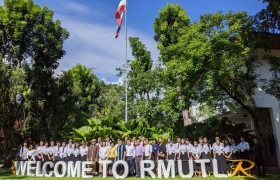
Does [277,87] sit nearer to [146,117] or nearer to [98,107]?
[146,117]

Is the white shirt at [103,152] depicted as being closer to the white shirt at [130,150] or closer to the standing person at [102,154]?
the standing person at [102,154]

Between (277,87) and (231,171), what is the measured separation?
4589 mm

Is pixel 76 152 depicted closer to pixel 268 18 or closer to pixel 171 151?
pixel 171 151

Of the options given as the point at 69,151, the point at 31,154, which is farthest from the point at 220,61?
the point at 31,154

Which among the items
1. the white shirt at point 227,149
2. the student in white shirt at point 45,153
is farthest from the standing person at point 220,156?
the student in white shirt at point 45,153

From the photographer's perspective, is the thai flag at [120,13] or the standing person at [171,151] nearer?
the standing person at [171,151]

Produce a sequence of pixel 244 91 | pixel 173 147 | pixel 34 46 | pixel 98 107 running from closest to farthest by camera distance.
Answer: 1. pixel 173 147
2. pixel 244 91
3. pixel 34 46
4. pixel 98 107

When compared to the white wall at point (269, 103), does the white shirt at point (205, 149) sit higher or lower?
lower

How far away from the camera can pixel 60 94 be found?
890 inches

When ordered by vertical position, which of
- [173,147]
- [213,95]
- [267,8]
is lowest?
[173,147]

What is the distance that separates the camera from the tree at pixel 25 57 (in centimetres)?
1898

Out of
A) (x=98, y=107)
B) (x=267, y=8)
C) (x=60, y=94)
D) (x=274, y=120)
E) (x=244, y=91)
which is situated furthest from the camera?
(x=98, y=107)

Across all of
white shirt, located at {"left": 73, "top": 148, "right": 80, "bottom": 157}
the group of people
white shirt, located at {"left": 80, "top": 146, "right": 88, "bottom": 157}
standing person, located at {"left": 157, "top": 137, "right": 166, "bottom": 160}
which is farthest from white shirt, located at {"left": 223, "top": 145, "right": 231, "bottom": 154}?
white shirt, located at {"left": 73, "top": 148, "right": 80, "bottom": 157}

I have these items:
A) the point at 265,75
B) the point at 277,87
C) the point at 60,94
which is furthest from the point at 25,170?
the point at 265,75
